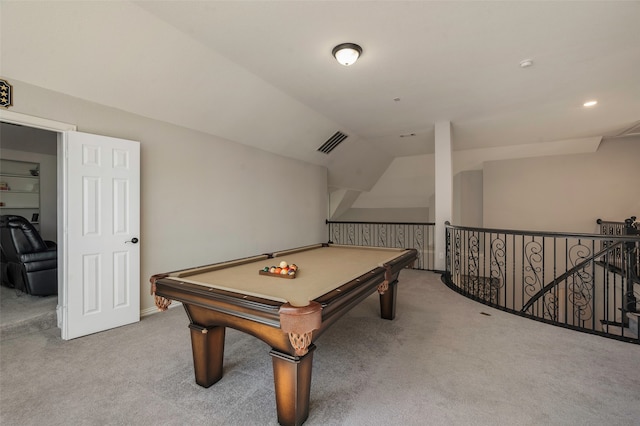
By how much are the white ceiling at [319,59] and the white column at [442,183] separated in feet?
1.30

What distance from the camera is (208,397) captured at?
6.06ft

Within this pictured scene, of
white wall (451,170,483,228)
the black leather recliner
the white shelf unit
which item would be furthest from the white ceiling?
the white shelf unit

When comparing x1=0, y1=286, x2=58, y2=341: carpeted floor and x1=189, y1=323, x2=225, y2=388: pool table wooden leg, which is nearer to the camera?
x1=189, y1=323, x2=225, y2=388: pool table wooden leg

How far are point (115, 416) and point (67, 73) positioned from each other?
9.53ft

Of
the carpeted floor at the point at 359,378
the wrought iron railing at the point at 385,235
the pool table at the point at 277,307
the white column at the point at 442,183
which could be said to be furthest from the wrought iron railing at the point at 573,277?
the wrought iron railing at the point at 385,235

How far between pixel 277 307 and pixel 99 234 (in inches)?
104

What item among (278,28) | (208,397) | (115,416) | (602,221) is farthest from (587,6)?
(602,221)

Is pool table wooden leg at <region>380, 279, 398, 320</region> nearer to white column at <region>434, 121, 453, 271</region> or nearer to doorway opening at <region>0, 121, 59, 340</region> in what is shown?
white column at <region>434, 121, 453, 271</region>

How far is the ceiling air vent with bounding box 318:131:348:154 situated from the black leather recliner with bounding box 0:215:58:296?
472 cm

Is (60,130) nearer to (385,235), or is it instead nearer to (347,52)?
(347,52)

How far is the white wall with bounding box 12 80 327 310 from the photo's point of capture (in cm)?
301

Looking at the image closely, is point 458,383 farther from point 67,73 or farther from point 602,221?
point 602,221

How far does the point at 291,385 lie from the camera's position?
1.51 meters

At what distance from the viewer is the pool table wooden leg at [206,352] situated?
1.92 meters
